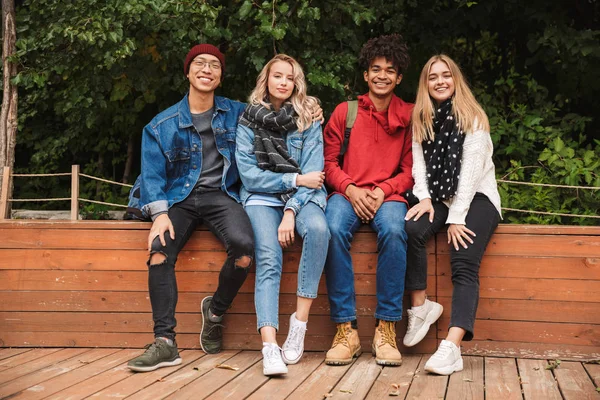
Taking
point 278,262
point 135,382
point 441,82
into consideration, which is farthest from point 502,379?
point 135,382

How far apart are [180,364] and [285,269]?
70cm

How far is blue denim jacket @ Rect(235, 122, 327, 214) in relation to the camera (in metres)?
3.56

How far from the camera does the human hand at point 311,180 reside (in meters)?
3.56

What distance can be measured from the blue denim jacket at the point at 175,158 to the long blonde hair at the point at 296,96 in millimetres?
219

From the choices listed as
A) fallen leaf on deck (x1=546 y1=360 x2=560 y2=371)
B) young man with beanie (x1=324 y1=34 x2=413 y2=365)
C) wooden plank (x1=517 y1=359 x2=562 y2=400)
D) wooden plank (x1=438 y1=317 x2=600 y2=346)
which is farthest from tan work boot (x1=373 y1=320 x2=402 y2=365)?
fallen leaf on deck (x1=546 y1=360 x2=560 y2=371)

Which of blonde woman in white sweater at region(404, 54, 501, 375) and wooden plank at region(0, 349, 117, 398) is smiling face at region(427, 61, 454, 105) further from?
wooden plank at region(0, 349, 117, 398)

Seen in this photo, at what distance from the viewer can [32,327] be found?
392 cm

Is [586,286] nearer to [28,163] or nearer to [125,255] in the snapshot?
[125,255]

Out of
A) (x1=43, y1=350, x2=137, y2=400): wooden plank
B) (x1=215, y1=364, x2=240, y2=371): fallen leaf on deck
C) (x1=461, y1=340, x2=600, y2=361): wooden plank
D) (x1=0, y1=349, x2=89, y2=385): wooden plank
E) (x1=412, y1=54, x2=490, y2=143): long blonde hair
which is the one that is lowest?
(x1=0, y1=349, x2=89, y2=385): wooden plank

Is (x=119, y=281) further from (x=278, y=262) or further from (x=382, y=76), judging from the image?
(x=382, y=76)

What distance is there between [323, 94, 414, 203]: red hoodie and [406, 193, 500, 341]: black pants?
0.23m

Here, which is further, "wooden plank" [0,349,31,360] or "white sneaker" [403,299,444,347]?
"wooden plank" [0,349,31,360]

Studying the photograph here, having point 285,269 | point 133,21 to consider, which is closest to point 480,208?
point 285,269

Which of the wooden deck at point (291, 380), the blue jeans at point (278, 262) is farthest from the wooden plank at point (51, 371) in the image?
the blue jeans at point (278, 262)
